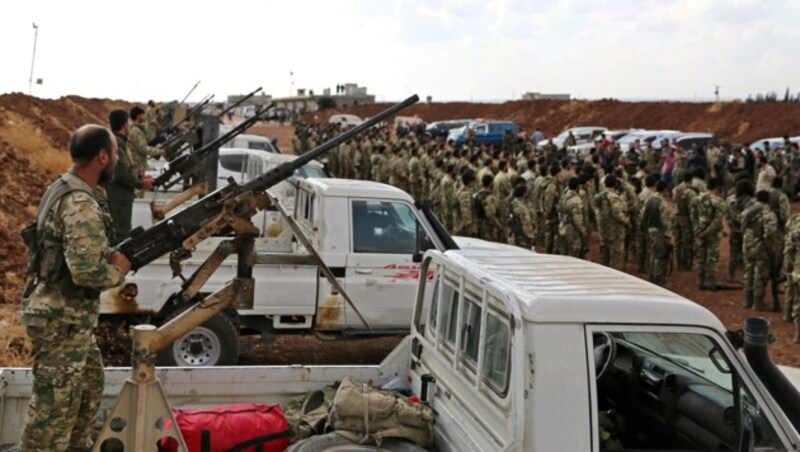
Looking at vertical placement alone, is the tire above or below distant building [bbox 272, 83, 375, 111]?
below

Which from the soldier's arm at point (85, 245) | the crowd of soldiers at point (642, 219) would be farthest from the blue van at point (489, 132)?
the soldier's arm at point (85, 245)

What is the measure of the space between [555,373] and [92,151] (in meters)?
2.39

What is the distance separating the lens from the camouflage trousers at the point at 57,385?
12.7 ft

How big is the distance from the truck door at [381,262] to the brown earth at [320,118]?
3.45ft

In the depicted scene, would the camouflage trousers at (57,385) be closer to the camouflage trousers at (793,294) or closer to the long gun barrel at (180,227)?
the long gun barrel at (180,227)

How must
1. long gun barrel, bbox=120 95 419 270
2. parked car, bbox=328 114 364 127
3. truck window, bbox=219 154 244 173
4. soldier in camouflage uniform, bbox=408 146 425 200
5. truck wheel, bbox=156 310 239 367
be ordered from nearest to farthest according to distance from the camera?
long gun barrel, bbox=120 95 419 270 < truck wheel, bbox=156 310 239 367 < truck window, bbox=219 154 244 173 < soldier in camouflage uniform, bbox=408 146 425 200 < parked car, bbox=328 114 364 127

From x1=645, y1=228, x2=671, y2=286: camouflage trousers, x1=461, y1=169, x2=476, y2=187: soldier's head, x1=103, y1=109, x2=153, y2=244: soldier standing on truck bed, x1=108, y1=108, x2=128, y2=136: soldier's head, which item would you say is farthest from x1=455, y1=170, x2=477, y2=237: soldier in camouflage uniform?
x1=108, y1=108, x2=128, y2=136: soldier's head

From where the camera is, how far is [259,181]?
198 inches

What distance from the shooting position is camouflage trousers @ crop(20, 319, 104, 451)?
153 inches

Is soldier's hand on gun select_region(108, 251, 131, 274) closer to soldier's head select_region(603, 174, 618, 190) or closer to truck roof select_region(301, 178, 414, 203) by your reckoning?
truck roof select_region(301, 178, 414, 203)

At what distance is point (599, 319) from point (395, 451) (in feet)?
4.08

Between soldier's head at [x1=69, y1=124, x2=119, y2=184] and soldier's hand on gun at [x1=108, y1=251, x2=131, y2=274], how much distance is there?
376mm

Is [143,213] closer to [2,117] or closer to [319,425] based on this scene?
[319,425]

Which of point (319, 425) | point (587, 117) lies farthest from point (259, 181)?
point (587, 117)
